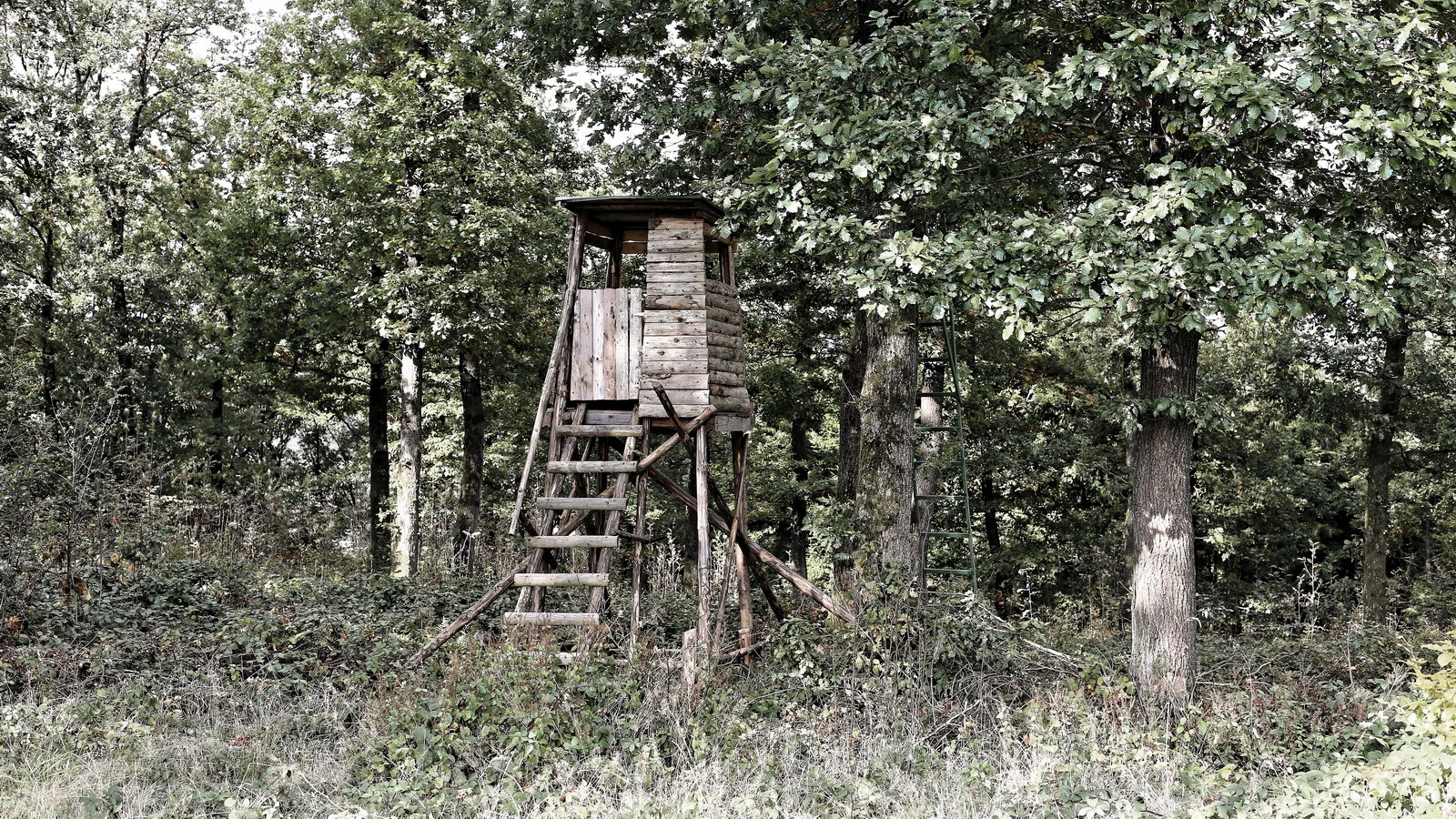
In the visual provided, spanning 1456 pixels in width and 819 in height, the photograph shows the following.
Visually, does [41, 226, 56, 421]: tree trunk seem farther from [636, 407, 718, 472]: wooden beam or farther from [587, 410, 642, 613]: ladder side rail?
[636, 407, 718, 472]: wooden beam

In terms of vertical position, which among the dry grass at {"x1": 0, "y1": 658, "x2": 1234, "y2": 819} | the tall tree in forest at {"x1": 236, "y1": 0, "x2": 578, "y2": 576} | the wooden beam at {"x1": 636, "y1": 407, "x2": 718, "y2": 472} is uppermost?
the tall tree in forest at {"x1": 236, "y1": 0, "x2": 578, "y2": 576}

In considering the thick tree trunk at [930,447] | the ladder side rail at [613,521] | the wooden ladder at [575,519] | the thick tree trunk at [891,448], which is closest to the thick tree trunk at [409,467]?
the wooden ladder at [575,519]

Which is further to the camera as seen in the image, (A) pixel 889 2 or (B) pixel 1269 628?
(B) pixel 1269 628

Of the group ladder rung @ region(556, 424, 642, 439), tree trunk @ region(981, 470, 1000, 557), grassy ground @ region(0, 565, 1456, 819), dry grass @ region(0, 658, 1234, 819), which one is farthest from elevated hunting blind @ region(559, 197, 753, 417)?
tree trunk @ region(981, 470, 1000, 557)

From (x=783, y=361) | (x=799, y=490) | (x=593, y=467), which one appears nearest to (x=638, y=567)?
(x=593, y=467)

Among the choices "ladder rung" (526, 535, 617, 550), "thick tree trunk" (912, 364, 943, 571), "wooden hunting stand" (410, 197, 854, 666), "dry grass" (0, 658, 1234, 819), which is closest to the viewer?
"dry grass" (0, 658, 1234, 819)

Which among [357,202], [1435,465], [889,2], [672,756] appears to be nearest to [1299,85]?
[889,2]

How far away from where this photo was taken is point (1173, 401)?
8641mm

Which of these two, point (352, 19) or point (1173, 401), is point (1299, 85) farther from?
point (352, 19)

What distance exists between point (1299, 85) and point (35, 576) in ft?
40.0

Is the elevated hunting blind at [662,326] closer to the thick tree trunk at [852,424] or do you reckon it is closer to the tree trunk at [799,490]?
the thick tree trunk at [852,424]

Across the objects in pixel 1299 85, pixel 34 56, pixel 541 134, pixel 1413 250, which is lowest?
pixel 1413 250

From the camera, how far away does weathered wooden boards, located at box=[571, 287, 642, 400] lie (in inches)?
419

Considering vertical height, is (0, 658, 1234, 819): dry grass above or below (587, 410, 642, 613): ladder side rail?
below
